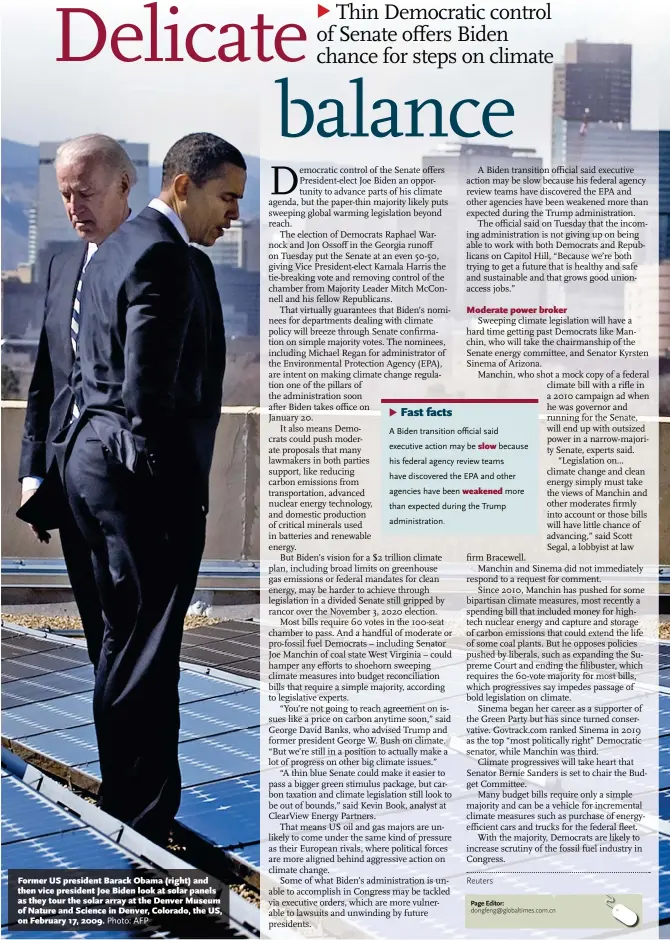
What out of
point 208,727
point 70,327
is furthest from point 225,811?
point 70,327

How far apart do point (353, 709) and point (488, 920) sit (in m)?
0.87

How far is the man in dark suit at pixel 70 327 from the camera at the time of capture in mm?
5188

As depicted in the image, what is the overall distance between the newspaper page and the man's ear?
0.03m

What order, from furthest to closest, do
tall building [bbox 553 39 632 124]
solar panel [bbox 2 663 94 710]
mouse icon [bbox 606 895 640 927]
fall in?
solar panel [bbox 2 663 94 710], tall building [bbox 553 39 632 124], mouse icon [bbox 606 895 640 927]

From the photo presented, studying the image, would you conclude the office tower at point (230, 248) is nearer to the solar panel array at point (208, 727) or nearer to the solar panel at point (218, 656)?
the solar panel array at point (208, 727)

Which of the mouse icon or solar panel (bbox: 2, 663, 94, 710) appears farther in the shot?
solar panel (bbox: 2, 663, 94, 710)

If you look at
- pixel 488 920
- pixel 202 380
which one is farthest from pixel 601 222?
pixel 488 920

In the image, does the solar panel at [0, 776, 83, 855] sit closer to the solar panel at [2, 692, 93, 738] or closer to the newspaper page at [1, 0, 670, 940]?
the newspaper page at [1, 0, 670, 940]

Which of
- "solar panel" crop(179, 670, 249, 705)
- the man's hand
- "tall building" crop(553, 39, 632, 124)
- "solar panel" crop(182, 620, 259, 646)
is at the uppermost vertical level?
"tall building" crop(553, 39, 632, 124)

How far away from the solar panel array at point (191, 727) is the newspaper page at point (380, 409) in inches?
1.3

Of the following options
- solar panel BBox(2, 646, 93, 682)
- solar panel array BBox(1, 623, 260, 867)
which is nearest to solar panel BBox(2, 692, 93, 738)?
solar panel array BBox(1, 623, 260, 867)

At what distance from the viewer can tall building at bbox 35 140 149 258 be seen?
5.17m

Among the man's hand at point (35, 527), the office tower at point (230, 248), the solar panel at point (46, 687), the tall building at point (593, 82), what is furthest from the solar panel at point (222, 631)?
the tall building at point (593, 82)

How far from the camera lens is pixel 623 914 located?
4.91m
